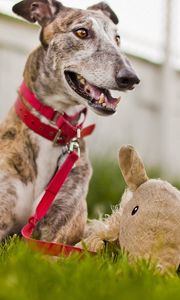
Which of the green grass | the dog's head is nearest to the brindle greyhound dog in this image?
the dog's head

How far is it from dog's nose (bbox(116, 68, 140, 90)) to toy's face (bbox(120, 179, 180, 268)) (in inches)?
14.2

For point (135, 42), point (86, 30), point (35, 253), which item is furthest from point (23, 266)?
point (135, 42)

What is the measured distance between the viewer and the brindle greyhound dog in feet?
7.70

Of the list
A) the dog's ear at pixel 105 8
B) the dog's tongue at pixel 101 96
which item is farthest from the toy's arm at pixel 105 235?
the dog's ear at pixel 105 8

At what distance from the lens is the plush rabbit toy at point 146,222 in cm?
186

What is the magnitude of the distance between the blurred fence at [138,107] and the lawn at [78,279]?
13.7 feet

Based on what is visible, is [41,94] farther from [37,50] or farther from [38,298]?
[38,298]

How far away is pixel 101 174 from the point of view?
5.39 m

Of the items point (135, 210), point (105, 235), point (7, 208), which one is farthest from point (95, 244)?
point (7, 208)

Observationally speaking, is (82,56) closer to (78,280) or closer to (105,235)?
(105,235)

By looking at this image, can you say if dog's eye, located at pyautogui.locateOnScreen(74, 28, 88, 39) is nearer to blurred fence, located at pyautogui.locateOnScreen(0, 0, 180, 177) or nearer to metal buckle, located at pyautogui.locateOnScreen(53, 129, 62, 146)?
metal buckle, located at pyautogui.locateOnScreen(53, 129, 62, 146)

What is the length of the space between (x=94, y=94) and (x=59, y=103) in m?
0.19

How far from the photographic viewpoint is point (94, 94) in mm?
2311

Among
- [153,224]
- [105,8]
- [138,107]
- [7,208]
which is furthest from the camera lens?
[138,107]
